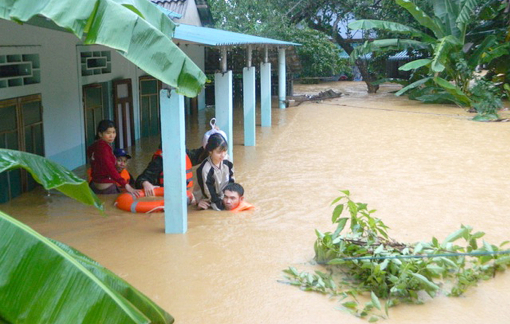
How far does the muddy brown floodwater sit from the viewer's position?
536cm

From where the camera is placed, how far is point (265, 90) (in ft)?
52.3

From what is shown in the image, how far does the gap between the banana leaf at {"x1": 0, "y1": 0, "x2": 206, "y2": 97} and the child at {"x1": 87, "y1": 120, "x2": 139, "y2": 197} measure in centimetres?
440

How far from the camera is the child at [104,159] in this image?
27.5 feet

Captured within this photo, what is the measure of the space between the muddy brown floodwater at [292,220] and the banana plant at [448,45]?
11.7ft

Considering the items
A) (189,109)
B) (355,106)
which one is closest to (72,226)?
(189,109)

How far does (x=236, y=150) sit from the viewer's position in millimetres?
12969

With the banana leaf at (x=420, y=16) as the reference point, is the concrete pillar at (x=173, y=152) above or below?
below

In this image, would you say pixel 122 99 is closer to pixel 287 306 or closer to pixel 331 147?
pixel 331 147

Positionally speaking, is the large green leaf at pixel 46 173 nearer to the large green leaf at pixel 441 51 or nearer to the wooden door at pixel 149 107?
the wooden door at pixel 149 107

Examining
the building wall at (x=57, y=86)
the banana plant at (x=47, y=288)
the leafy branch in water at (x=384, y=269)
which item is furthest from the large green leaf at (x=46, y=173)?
the building wall at (x=57, y=86)

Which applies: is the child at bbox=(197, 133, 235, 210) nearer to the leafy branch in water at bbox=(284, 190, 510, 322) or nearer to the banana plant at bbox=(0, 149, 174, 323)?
the leafy branch in water at bbox=(284, 190, 510, 322)

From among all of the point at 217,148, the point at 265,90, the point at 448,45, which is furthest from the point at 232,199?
the point at 448,45

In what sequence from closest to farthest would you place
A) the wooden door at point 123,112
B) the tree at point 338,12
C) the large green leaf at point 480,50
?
the wooden door at point 123,112 < the large green leaf at point 480,50 < the tree at point 338,12

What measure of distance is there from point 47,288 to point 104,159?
560 centimetres
